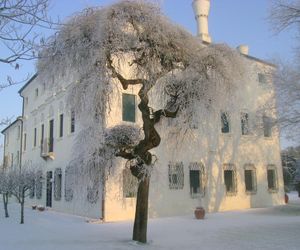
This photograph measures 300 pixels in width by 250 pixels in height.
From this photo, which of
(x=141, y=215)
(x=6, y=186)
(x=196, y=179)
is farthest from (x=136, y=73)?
(x=6, y=186)

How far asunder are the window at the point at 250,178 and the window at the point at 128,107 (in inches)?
386

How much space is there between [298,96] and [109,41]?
10.7 m

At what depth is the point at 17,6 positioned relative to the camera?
20.5 ft

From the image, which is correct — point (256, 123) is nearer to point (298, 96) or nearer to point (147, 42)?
point (298, 96)

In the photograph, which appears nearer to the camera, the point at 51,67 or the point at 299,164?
the point at 51,67

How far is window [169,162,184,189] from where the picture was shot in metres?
21.6

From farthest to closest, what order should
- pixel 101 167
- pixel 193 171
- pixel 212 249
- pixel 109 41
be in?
pixel 193 171, pixel 101 167, pixel 109 41, pixel 212 249

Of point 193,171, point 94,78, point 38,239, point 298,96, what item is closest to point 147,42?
point 94,78

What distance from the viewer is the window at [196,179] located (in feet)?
74.4

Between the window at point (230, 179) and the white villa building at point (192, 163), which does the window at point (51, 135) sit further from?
the window at point (230, 179)

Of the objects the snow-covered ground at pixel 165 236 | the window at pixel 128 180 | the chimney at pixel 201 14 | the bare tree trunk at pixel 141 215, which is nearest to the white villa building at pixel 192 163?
the chimney at pixel 201 14

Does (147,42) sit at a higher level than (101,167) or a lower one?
higher

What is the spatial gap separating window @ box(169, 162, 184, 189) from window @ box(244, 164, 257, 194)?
19.7 feet

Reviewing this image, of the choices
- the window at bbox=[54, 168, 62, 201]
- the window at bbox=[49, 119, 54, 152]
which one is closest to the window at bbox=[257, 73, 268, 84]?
the window at bbox=[54, 168, 62, 201]
